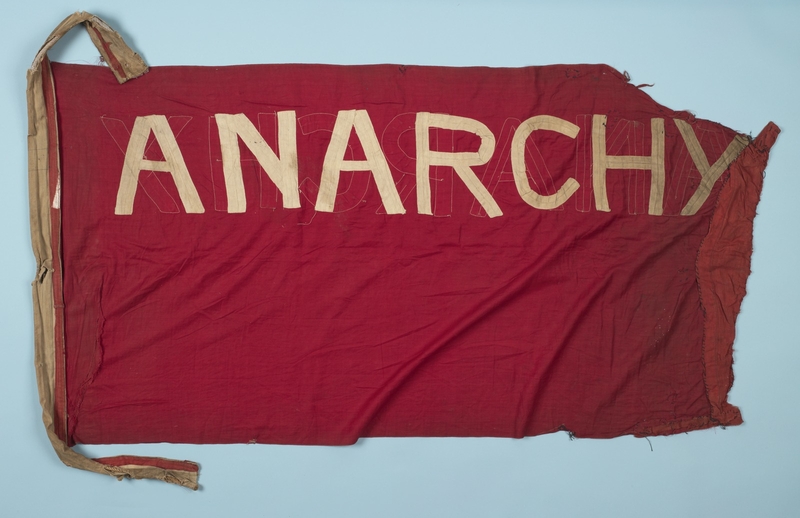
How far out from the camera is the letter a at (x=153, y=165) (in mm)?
1300

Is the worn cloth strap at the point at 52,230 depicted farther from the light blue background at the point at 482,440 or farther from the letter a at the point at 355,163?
the letter a at the point at 355,163

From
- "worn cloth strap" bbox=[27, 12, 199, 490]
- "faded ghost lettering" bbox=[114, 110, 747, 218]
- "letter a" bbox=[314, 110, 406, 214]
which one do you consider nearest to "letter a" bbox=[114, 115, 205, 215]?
"faded ghost lettering" bbox=[114, 110, 747, 218]

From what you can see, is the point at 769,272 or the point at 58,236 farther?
the point at 769,272

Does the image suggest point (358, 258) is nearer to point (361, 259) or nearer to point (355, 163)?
point (361, 259)

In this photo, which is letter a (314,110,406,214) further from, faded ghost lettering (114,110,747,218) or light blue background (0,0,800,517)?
light blue background (0,0,800,517)

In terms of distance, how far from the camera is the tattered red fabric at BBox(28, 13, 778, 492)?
Answer: 51.3 inches

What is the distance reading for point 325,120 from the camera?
1.32 metres

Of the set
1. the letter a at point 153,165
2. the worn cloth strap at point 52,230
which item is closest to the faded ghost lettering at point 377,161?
the letter a at point 153,165

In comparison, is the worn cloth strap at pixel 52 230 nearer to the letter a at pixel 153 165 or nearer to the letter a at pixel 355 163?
the letter a at pixel 153 165

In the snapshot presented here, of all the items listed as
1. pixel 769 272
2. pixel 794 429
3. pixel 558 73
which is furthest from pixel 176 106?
pixel 794 429

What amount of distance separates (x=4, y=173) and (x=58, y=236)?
0.24 m

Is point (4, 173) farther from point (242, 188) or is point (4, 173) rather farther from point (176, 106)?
point (242, 188)

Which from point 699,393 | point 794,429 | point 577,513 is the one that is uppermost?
point 699,393

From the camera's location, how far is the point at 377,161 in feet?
4.33
